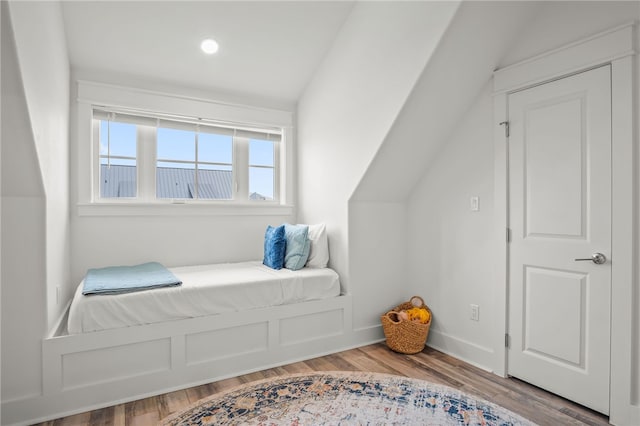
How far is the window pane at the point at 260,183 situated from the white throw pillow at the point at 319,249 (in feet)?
2.68

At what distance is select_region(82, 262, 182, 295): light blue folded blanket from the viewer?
2.19 metres

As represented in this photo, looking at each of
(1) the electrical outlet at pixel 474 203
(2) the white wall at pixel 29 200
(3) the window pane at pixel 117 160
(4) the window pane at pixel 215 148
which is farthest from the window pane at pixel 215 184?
(1) the electrical outlet at pixel 474 203

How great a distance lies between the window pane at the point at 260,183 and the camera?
3.64m

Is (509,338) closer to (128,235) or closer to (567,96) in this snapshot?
(567,96)

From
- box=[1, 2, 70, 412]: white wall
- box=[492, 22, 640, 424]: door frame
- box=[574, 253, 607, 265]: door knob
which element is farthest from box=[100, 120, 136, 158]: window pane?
box=[574, 253, 607, 265]: door knob

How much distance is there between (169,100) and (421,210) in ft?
7.53

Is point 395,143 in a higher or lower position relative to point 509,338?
higher

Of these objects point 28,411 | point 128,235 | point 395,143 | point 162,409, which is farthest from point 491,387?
point 128,235

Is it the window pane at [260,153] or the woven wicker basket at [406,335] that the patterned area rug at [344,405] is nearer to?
the woven wicker basket at [406,335]

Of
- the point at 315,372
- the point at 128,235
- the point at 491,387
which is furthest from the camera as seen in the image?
the point at 128,235

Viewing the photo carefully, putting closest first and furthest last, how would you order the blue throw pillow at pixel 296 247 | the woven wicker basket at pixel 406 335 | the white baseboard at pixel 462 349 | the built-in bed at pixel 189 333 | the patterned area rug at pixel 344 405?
the patterned area rug at pixel 344 405 < the built-in bed at pixel 189 333 < the white baseboard at pixel 462 349 < the woven wicker basket at pixel 406 335 < the blue throw pillow at pixel 296 247

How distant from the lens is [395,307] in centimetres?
321

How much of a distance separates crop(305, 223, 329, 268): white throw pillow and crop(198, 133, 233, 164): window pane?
1.11m

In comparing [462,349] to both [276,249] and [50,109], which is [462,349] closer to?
[276,249]
